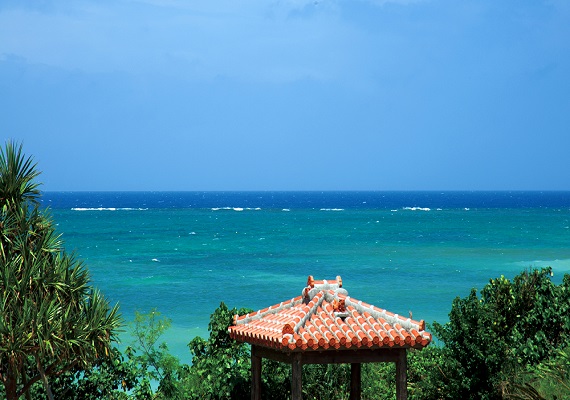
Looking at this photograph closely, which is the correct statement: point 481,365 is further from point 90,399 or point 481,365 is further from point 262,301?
point 262,301

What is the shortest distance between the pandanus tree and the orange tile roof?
2.55 meters

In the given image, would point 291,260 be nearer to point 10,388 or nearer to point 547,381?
point 10,388

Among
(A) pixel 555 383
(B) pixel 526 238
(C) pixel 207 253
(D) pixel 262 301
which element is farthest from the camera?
(B) pixel 526 238

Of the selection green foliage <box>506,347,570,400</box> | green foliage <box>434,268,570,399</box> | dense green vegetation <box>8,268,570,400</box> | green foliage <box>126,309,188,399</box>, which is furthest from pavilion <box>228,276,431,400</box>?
green foliage <box>126,309,188,399</box>

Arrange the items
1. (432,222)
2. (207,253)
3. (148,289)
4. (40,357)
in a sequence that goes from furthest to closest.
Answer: (432,222) → (207,253) → (148,289) → (40,357)

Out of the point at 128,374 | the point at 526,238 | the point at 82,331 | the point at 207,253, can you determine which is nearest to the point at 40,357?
the point at 82,331

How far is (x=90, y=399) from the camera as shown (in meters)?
14.0

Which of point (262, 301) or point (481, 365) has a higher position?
point (481, 365)

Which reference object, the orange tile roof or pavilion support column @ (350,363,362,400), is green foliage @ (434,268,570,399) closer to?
pavilion support column @ (350,363,362,400)

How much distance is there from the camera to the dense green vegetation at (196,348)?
39.8 ft

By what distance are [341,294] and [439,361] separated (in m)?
3.62

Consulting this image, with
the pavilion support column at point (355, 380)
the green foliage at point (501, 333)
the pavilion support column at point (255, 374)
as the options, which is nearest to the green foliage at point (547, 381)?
the green foliage at point (501, 333)

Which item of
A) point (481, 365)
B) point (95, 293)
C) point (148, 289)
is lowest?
point (148, 289)

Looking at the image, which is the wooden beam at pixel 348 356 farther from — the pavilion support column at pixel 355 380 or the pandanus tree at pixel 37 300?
the pandanus tree at pixel 37 300
